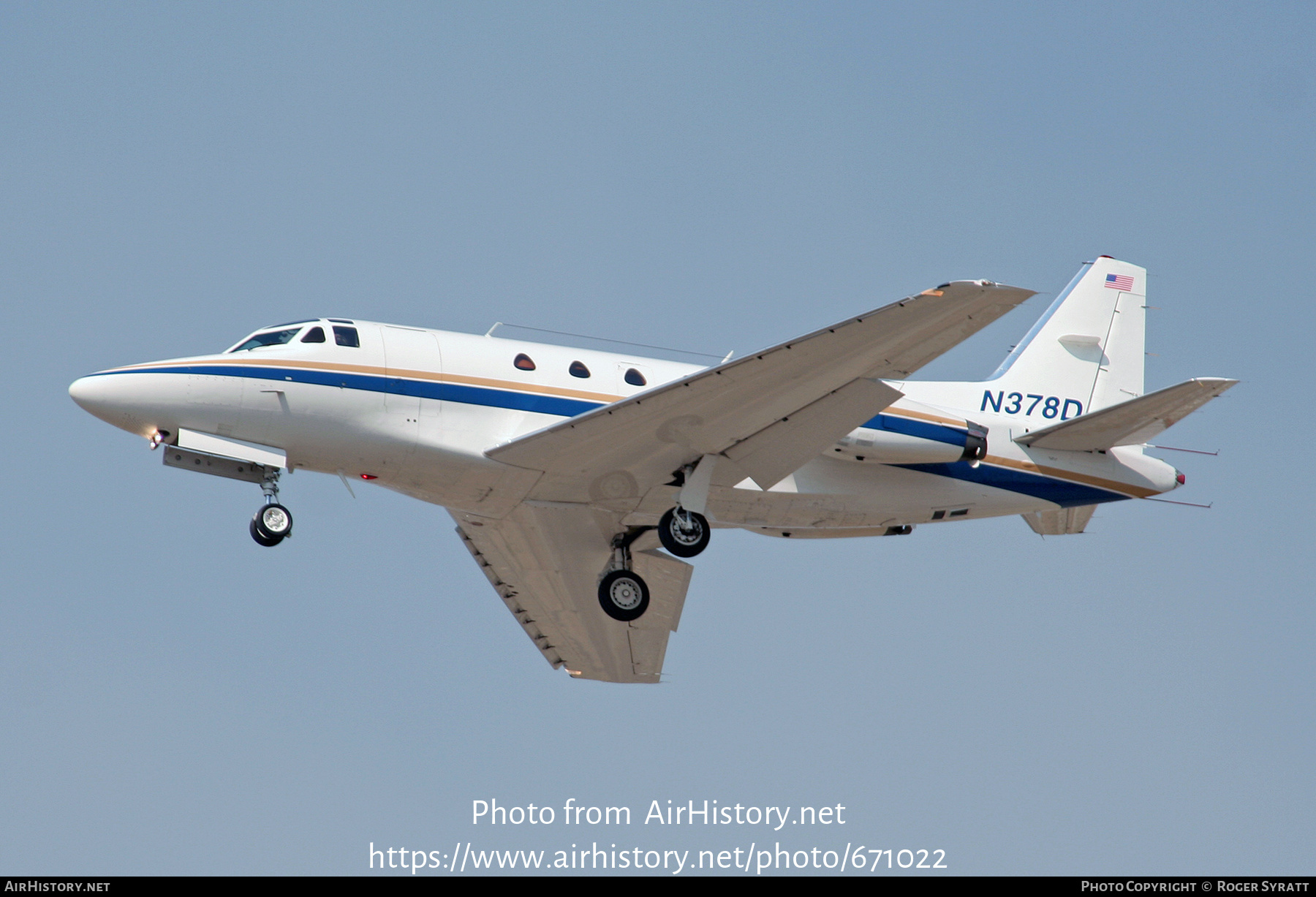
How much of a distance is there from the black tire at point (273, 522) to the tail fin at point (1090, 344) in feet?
38.7

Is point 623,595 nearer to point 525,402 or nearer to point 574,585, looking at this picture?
point 574,585

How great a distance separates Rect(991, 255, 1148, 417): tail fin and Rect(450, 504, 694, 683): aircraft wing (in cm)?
665

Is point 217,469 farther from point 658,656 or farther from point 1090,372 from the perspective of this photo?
point 1090,372

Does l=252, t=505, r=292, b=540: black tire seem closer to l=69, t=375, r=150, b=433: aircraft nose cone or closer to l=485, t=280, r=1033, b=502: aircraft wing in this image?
l=69, t=375, r=150, b=433: aircraft nose cone

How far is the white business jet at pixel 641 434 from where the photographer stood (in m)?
Result: 20.1

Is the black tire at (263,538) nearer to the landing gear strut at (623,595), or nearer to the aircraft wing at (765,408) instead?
the aircraft wing at (765,408)

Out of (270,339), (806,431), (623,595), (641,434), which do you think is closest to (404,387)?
(270,339)

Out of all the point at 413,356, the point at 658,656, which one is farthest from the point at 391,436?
the point at 658,656

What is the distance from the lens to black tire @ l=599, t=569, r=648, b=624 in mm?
23328

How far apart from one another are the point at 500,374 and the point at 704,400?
298 centimetres

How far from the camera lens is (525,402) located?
69.2ft

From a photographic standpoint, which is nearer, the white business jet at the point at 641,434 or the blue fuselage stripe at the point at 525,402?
the white business jet at the point at 641,434

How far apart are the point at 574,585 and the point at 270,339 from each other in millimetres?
6915

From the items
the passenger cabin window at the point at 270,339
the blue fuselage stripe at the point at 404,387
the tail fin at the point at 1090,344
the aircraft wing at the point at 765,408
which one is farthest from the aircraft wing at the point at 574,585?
the tail fin at the point at 1090,344
